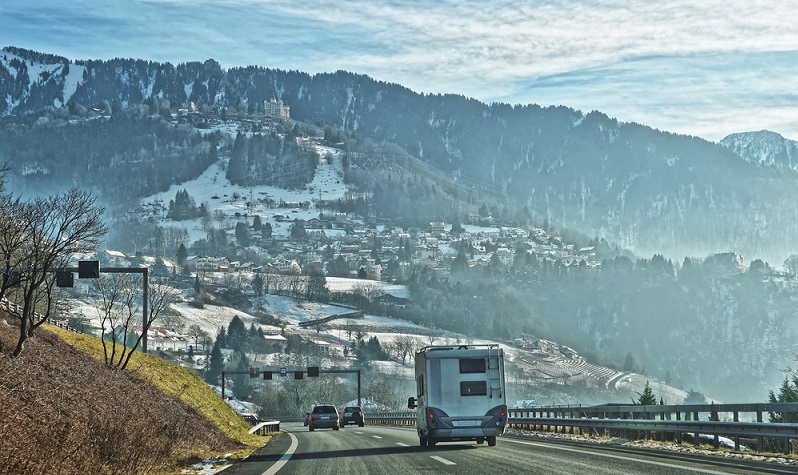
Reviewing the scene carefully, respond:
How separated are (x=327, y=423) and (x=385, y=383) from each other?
136000 millimetres

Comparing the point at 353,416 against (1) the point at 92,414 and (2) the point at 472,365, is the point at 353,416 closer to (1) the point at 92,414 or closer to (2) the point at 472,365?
(2) the point at 472,365

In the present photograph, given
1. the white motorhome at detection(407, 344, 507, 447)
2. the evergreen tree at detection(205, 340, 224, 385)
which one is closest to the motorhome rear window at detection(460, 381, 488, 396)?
the white motorhome at detection(407, 344, 507, 447)

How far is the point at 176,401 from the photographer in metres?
38.2

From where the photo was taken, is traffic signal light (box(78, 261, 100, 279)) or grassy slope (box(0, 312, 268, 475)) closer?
grassy slope (box(0, 312, 268, 475))

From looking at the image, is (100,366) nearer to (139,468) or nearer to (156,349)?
(139,468)

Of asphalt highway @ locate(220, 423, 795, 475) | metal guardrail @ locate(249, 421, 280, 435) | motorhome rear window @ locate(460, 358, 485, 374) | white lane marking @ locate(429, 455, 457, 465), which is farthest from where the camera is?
Result: metal guardrail @ locate(249, 421, 280, 435)

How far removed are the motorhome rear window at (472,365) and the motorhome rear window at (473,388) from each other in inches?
14.5

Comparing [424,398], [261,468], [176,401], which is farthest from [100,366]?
[261,468]

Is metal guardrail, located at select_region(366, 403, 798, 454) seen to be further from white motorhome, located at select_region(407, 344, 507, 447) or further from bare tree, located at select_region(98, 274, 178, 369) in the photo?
bare tree, located at select_region(98, 274, 178, 369)

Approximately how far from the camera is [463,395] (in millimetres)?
27141

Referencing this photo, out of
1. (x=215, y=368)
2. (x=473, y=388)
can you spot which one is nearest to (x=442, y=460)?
(x=473, y=388)

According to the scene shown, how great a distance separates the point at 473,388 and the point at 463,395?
38 centimetres

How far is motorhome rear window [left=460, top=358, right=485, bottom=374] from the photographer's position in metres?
27.4

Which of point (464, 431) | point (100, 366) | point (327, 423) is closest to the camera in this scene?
point (464, 431)
